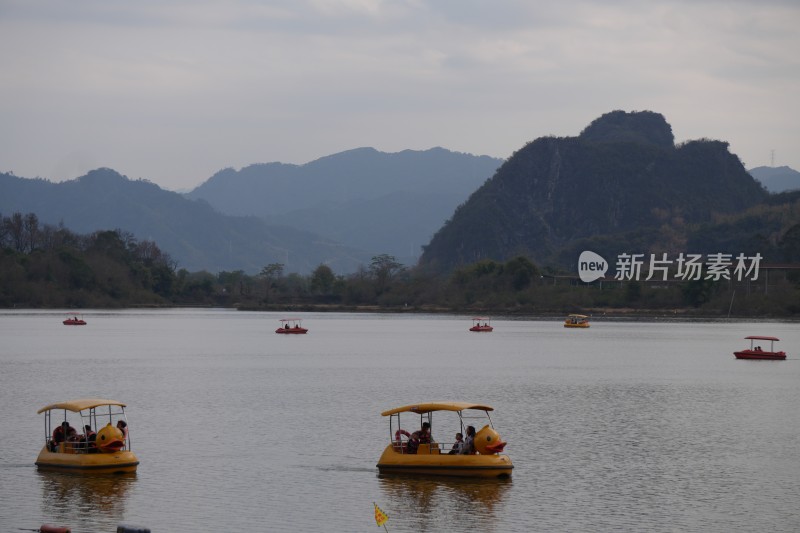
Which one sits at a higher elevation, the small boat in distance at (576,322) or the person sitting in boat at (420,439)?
the small boat in distance at (576,322)

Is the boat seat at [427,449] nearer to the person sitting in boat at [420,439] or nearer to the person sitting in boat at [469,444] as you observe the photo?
the person sitting in boat at [420,439]

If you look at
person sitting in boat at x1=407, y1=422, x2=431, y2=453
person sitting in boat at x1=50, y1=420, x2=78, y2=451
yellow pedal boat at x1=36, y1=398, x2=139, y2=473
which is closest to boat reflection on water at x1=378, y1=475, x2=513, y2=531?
person sitting in boat at x1=407, y1=422, x2=431, y2=453

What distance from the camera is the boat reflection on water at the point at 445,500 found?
31.5 meters

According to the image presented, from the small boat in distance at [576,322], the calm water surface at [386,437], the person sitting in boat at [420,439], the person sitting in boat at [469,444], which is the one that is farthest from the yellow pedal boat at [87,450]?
the small boat in distance at [576,322]

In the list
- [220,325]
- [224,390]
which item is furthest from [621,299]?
[224,390]

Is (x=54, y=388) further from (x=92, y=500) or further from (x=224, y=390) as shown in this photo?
A: (x=92, y=500)

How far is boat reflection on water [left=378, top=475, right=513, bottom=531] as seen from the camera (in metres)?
31.5

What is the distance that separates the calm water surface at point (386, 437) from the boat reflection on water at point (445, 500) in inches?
4.0

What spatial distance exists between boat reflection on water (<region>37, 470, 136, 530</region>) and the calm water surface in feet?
0.36

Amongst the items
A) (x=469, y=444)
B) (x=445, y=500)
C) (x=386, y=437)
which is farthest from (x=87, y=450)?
(x=386, y=437)

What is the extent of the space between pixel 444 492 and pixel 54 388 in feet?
125

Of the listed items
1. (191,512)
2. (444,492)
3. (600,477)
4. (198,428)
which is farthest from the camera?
(198,428)

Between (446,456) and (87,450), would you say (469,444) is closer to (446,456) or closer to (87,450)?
(446,456)

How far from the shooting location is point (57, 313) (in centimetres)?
19475
